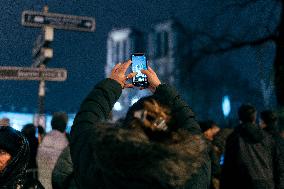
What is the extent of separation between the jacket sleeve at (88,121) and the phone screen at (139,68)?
392 millimetres

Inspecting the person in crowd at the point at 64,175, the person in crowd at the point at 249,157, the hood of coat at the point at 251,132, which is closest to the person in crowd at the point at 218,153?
the person in crowd at the point at 249,157

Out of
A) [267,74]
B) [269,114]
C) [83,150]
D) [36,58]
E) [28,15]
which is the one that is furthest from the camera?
[267,74]

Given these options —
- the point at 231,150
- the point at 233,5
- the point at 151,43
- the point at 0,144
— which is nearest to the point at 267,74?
the point at 233,5

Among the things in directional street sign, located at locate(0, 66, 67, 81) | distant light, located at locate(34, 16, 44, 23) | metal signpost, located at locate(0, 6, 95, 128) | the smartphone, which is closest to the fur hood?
the smartphone

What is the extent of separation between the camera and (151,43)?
10550cm

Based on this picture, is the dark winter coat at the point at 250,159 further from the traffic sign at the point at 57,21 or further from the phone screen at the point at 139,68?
the traffic sign at the point at 57,21

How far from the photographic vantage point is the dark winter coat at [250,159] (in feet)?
14.2

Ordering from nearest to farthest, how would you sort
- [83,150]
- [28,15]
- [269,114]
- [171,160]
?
[171,160] → [83,150] → [269,114] → [28,15]

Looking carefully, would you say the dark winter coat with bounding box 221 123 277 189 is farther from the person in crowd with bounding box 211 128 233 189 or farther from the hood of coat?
the person in crowd with bounding box 211 128 233 189

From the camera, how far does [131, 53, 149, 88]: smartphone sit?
2323mm

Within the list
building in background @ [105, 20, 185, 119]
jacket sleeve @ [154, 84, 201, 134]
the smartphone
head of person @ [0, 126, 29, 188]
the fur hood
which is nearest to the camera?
the fur hood

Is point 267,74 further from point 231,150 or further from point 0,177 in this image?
point 0,177

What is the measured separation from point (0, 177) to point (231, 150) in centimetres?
293

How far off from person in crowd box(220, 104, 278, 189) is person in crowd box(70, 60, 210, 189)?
110 inches
